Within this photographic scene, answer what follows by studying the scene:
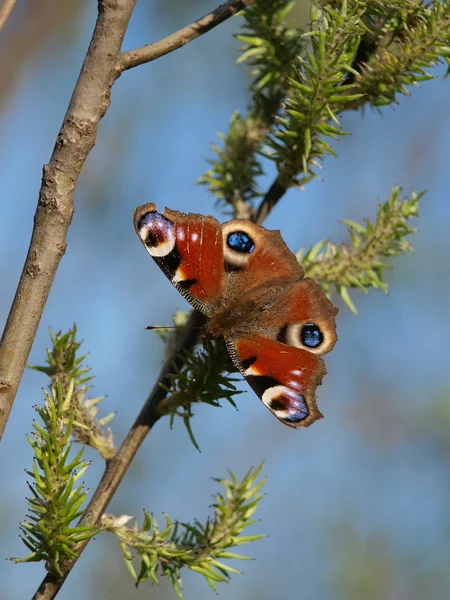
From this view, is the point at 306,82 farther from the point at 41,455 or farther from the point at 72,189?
the point at 41,455

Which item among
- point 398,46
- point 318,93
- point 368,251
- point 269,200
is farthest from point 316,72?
point 368,251

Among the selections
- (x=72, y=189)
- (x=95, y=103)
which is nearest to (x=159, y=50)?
(x=95, y=103)

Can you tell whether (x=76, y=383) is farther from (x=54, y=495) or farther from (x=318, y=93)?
(x=318, y=93)

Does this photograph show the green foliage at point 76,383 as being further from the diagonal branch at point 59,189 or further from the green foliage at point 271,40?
the green foliage at point 271,40

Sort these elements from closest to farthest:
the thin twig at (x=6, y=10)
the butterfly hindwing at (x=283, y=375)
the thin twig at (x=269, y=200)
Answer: the thin twig at (x=6, y=10), the butterfly hindwing at (x=283, y=375), the thin twig at (x=269, y=200)

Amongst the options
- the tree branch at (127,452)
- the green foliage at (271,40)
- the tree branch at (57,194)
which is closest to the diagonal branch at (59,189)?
the tree branch at (57,194)

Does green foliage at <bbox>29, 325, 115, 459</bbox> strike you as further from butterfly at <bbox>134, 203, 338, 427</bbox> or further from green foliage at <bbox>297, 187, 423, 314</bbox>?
green foliage at <bbox>297, 187, 423, 314</bbox>

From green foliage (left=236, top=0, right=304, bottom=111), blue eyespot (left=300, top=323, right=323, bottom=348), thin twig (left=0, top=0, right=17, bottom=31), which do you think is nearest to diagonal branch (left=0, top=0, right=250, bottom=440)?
thin twig (left=0, top=0, right=17, bottom=31)
